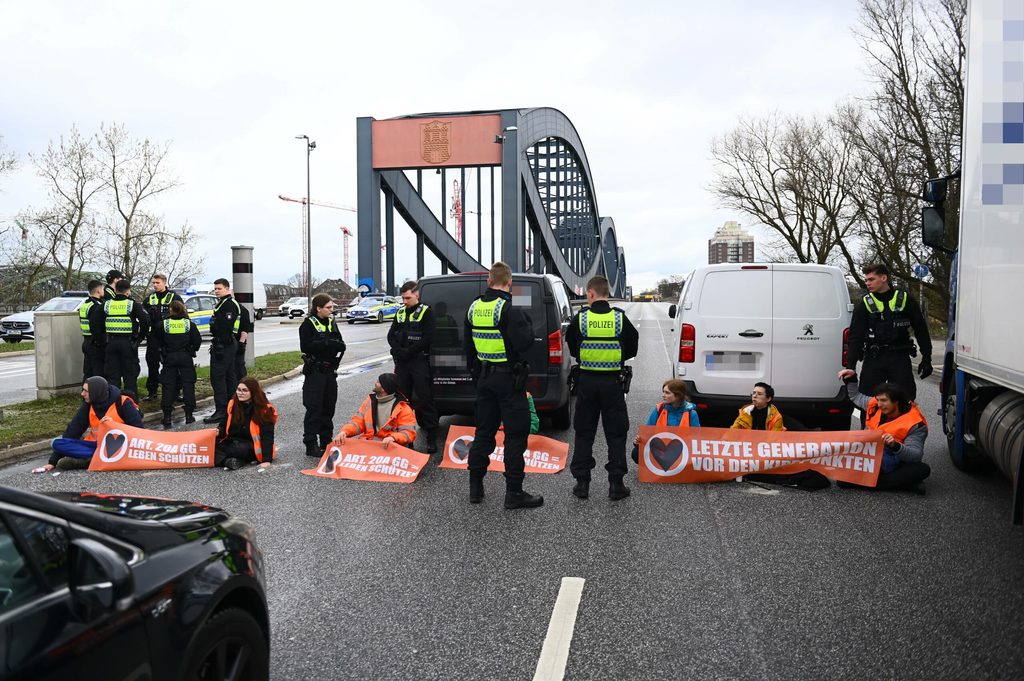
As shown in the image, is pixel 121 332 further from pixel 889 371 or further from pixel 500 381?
pixel 889 371

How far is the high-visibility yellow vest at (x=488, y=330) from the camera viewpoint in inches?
248

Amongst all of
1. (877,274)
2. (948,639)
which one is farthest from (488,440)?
(877,274)

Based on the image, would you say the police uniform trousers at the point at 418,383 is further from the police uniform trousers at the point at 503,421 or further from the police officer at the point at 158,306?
the police officer at the point at 158,306

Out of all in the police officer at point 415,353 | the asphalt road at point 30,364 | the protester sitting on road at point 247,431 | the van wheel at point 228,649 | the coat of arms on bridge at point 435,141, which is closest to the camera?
the van wheel at point 228,649

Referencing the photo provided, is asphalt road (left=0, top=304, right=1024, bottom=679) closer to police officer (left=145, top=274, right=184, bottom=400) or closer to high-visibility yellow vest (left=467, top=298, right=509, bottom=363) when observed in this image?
high-visibility yellow vest (left=467, top=298, right=509, bottom=363)

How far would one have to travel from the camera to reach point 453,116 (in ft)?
173

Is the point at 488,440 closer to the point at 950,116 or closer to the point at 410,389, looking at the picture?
the point at 410,389

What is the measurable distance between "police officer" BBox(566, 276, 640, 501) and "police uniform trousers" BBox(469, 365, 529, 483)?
0.47m

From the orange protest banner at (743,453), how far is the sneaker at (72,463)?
5.02 m

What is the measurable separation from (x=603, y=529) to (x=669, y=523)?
1.60ft

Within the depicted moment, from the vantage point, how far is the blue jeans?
25.2 feet

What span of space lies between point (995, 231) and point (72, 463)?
295 inches

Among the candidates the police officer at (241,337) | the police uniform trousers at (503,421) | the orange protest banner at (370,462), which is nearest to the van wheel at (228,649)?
the police uniform trousers at (503,421)

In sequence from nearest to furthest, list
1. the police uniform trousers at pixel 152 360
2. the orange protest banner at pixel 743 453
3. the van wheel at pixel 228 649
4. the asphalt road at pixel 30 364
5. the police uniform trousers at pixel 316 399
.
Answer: the van wheel at pixel 228 649 < the orange protest banner at pixel 743 453 < the police uniform trousers at pixel 316 399 < the police uniform trousers at pixel 152 360 < the asphalt road at pixel 30 364
